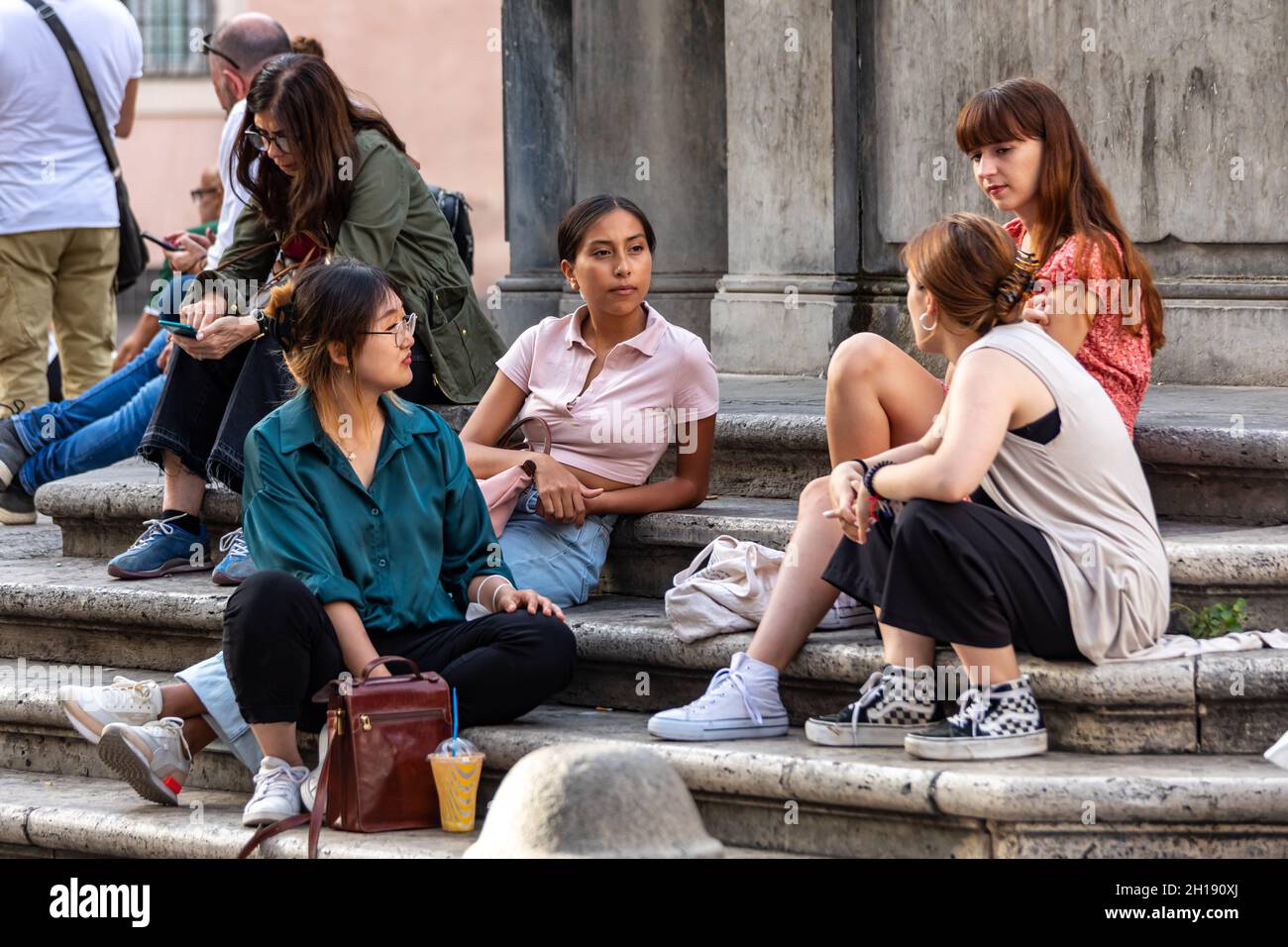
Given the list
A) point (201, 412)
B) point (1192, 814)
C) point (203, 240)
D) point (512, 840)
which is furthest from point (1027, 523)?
point (203, 240)

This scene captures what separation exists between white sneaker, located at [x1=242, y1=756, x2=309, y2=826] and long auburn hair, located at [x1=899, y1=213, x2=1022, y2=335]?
5.35 feet

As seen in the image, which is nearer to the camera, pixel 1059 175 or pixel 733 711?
pixel 733 711

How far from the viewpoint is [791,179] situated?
6.31 m

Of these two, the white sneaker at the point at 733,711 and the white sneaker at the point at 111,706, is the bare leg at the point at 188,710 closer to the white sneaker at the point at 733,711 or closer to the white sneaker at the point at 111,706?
the white sneaker at the point at 111,706

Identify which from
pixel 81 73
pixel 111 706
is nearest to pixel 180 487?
pixel 111 706

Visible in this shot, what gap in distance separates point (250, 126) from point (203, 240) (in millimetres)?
1223

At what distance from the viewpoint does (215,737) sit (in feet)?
13.8

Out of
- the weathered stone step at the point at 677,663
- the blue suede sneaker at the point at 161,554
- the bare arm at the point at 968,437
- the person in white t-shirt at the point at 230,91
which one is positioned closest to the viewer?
the bare arm at the point at 968,437

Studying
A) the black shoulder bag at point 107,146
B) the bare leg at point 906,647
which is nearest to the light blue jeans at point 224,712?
the bare leg at point 906,647

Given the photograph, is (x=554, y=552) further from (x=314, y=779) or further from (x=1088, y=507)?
(x=1088, y=507)

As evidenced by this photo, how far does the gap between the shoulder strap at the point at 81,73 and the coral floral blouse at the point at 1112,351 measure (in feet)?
12.2

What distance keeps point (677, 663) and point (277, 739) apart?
2.85ft

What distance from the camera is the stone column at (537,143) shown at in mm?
7324
